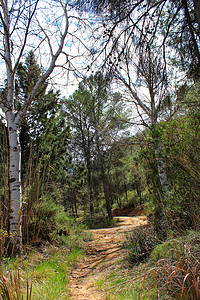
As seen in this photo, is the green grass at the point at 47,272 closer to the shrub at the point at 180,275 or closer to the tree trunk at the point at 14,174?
the tree trunk at the point at 14,174

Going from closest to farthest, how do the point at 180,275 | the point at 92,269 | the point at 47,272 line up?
the point at 180,275 → the point at 47,272 → the point at 92,269

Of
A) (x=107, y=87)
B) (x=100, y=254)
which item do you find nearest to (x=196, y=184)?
(x=107, y=87)

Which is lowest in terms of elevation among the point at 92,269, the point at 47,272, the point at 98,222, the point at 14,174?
the point at 98,222

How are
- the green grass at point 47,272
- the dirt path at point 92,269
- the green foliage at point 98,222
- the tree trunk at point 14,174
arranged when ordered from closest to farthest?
1. the green grass at point 47,272
2. the dirt path at point 92,269
3. the tree trunk at point 14,174
4. the green foliage at point 98,222

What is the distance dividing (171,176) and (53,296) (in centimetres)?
257

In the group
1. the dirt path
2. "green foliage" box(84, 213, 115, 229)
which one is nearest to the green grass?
the dirt path

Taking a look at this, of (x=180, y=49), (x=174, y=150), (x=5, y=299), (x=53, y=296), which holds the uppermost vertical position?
(x=180, y=49)

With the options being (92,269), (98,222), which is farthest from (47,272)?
(98,222)

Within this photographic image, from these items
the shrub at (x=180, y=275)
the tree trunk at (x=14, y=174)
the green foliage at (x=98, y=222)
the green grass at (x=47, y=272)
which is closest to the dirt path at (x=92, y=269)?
the green grass at (x=47, y=272)

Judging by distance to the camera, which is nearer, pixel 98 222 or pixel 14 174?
pixel 14 174

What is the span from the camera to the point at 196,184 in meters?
2.73

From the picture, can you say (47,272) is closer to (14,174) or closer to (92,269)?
(92,269)

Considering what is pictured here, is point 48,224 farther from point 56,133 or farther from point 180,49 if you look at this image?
point 180,49

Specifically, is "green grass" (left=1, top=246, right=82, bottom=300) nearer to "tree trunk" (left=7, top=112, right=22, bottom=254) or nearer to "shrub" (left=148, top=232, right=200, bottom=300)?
"tree trunk" (left=7, top=112, right=22, bottom=254)
